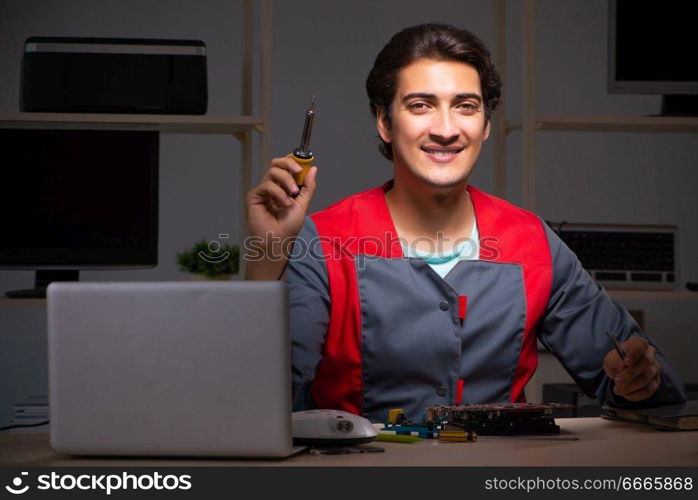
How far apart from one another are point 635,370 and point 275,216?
63 cm

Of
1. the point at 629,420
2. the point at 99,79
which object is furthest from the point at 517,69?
the point at 629,420

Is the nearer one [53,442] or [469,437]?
[53,442]

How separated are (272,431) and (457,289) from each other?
776 millimetres

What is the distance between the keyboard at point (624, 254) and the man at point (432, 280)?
0.62m

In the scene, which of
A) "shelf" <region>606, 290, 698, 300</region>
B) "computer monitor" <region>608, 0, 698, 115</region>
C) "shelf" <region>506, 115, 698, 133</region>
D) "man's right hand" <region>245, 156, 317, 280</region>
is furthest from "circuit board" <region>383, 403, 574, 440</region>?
"computer monitor" <region>608, 0, 698, 115</region>

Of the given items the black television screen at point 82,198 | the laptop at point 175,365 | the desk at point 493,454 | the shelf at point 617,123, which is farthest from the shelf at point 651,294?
the laptop at point 175,365

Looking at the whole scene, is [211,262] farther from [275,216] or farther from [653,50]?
[653,50]

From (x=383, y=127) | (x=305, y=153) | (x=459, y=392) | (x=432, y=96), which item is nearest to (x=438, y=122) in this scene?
(x=432, y=96)

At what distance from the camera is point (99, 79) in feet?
7.93

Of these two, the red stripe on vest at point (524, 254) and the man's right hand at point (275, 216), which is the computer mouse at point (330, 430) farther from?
the red stripe on vest at point (524, 254)

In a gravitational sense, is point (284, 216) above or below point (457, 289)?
above

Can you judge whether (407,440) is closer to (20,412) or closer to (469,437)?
(469,437)
